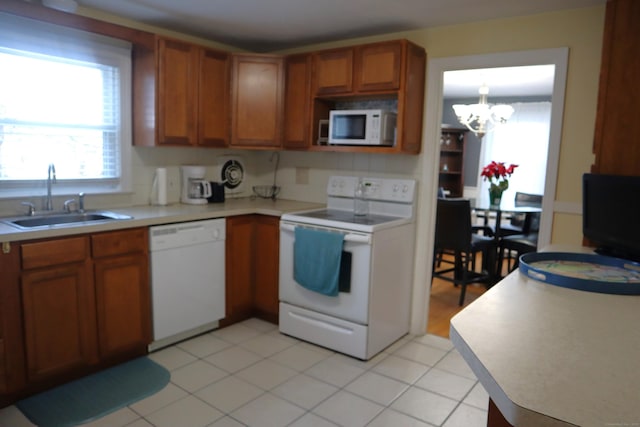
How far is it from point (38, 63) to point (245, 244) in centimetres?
184

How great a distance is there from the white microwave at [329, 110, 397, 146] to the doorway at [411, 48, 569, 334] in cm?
31

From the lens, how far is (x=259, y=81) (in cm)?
362

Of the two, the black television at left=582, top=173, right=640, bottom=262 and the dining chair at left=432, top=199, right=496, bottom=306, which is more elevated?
the black television at left=582, top=173, right=640, bottom=262

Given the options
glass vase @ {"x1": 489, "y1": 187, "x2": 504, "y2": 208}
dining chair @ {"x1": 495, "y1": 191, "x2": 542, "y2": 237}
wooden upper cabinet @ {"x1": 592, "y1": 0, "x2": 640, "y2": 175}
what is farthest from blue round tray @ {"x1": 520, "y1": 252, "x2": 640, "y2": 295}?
dining chair @ {"x1": 495, "y1": 191, "x2": 542, "y2": 237}

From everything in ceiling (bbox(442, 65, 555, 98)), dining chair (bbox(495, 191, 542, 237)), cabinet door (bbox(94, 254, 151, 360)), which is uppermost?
ceiling (bbox(442, 65, 555, 98))

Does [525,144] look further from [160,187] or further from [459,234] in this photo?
[160,187]

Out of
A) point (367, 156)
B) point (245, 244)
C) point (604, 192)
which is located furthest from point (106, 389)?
point (604, 192)

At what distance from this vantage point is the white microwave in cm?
316

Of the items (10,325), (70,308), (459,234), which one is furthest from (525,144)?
(10,325)

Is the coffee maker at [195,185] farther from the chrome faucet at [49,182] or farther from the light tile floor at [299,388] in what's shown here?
the light tile floor at [299,388]

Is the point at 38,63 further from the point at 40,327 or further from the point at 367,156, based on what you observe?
the point at 367,156

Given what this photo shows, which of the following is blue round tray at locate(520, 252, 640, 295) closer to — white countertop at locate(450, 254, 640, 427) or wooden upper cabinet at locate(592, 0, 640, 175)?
white countertop at locate(450, 254, 640, 427)

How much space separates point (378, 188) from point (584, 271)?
1.93m

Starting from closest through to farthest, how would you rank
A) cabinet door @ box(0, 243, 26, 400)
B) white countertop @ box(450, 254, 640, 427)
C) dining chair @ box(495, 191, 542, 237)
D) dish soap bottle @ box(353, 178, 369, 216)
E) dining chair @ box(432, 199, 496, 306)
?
1. white countertop @ box(450, 254, 640, 427)
2. cabinet door @ box(0, 243, 26, 400)
3. dish soap bottle @ box(353, 178, 369, 216)
4. dining chair @ box(432, 199, 496, 306)
5. dining chair @ box(495, 191, 542, 237)
